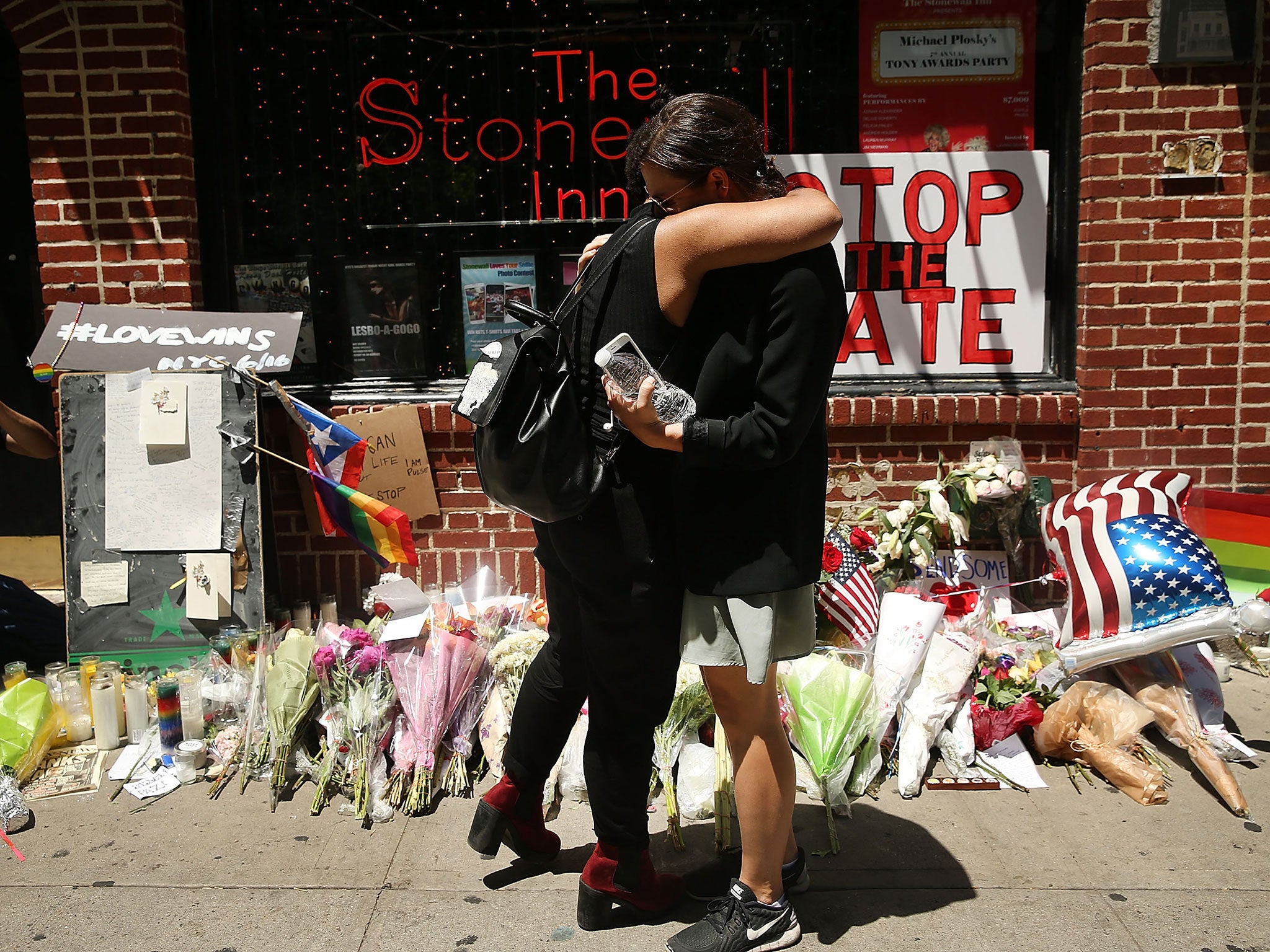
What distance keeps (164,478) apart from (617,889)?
2439 mm

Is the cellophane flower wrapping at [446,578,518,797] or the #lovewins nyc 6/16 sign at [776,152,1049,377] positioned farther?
the #lovewins nyc 6/16 sign at [776,152,1049,377]

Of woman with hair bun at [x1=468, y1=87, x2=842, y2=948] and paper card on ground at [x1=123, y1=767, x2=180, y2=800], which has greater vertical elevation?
woman with hair bun at [x1=468, y1=87, x2=842, y2=948]

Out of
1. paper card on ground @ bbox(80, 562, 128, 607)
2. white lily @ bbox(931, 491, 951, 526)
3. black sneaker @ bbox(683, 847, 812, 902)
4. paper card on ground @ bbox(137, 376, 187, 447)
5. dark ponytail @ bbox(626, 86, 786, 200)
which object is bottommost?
black sneaker @ bbox(683, 847, 812, 902)

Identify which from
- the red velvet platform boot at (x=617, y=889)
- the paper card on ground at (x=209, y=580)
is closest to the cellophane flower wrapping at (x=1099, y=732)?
the red velvet platform boot at (x=617, y=889)

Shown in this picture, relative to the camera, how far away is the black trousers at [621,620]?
2266 millimetres

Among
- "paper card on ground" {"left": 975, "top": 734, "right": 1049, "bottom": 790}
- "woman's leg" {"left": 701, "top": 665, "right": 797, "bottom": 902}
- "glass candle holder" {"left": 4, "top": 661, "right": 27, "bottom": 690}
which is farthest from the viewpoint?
"glass candle holder" {"left": 4, "top": 661, "right": 27, "bottom": 690}

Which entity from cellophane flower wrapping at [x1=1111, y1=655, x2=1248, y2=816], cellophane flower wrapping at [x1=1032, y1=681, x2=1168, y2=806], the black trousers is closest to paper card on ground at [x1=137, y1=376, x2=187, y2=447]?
the black trousers

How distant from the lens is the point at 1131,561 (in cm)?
342

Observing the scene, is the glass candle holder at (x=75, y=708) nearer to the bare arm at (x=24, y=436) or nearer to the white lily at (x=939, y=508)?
the bare arm at (x=24, y=436)

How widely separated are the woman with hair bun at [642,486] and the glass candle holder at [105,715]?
1933mm

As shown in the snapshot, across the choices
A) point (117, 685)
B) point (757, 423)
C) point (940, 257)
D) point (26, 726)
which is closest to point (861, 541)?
point (940, 257)

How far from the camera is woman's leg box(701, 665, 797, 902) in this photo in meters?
2.32

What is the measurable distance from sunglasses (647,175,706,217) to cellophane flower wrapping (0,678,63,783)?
2.72 m

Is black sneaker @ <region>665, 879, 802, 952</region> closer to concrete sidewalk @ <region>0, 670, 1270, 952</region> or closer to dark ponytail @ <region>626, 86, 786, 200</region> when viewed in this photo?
concrete sidewalk @ <region>0, 670, 1270, 952</region>
